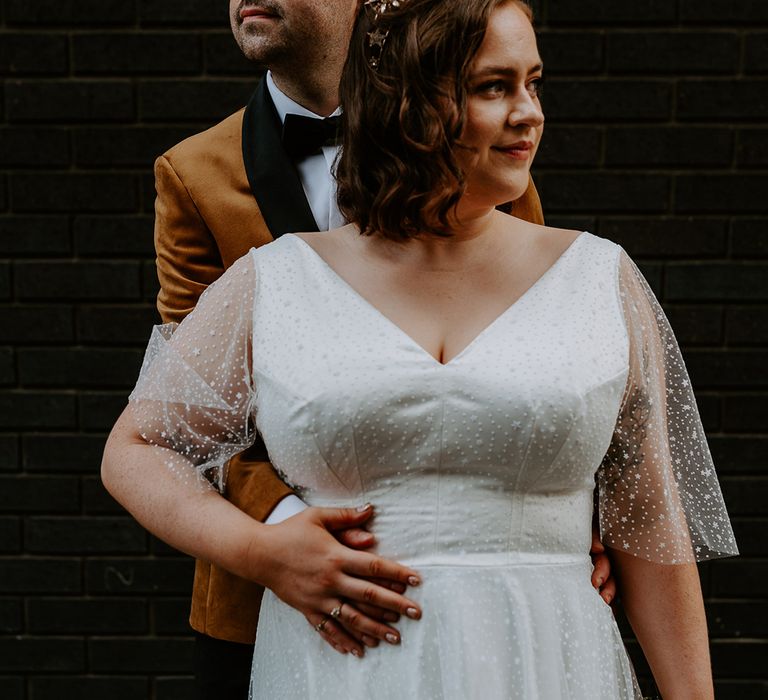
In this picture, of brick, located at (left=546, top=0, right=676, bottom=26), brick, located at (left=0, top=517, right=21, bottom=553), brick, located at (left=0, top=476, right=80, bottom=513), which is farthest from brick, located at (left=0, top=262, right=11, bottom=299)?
brick, located at (left=546, top=0, right=676, bottom=26)

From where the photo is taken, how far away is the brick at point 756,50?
10.0 feet

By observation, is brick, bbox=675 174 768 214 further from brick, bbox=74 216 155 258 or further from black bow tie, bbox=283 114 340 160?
brick, bbox=74 216 155 258

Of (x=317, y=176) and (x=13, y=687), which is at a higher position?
(x=317, y=176)

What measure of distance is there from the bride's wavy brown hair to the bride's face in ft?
0.07

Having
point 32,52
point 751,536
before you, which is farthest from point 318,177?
point 751,536

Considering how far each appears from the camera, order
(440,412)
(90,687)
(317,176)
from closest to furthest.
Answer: (440,412) < (317,176) < (90,687)

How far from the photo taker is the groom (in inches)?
77.7

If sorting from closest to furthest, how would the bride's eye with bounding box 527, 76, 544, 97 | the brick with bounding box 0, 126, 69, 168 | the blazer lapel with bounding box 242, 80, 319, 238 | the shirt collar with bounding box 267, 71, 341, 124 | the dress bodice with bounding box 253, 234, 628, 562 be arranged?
the dress bodice with bounding box 253, 234, 628, 562 → the bride's eye with bounding box 527, 76, 544, 97 → the blazer lapel with bounding box 242, 80, 319, 238 → the shirt collar with bounding box 267, 71, 341, 124 → the brick with bounding box 0, 126, 69, 168

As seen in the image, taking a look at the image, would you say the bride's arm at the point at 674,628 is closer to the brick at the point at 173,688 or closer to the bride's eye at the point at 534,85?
the bride's eye at the point at 534,85

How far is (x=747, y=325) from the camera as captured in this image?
124 inches

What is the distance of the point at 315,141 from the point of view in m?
2.04

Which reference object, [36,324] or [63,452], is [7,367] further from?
[63,452]

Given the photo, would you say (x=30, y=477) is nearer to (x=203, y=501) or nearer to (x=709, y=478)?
(x=203, y=501)

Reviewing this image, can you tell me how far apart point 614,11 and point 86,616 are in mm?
2630
